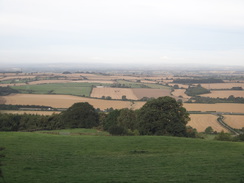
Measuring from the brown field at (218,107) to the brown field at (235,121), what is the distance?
6.02m

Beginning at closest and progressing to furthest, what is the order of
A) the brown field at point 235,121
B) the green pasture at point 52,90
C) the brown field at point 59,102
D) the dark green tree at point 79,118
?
the dark green tree at point 79,118 → the brown field at point 235,121 → the brown field at point 59,102 → the green pasture at point 52,90

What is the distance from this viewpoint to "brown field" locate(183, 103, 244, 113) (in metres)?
59.1

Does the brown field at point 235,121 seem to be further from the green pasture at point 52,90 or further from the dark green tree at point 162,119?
the green pasture at point 52,90

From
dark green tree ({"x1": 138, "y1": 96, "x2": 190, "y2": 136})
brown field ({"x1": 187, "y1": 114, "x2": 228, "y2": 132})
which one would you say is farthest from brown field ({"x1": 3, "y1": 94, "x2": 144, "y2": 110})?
dark green tree ({"x1": 138, "y1": 96, "x2": 190, "y2": 136})

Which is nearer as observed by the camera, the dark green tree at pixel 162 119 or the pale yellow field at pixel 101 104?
the dark green tree at pixel 162 119

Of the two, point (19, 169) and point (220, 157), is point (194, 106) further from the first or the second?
point (19, 169)

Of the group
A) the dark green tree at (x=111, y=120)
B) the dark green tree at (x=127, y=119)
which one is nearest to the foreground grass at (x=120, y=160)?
the dark green tree at (x=127, y=119)

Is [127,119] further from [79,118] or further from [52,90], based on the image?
[52,90]

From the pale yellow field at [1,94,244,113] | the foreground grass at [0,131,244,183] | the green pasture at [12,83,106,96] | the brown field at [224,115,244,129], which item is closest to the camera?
the foreground grass at [0,131,244,183]

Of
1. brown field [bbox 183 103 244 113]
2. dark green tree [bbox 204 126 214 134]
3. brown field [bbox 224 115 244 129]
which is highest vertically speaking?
brown field [bbox 183 103 244 113]

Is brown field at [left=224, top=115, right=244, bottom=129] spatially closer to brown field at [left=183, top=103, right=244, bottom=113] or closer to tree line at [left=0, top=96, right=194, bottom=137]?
brown field at [left=183, top=103, right=244, bottom=113]

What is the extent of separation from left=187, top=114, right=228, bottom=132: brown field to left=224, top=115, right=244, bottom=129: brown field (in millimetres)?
2063

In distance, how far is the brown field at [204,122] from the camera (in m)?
44.7

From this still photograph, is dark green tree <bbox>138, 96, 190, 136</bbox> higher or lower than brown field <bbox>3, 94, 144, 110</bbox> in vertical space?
higher
